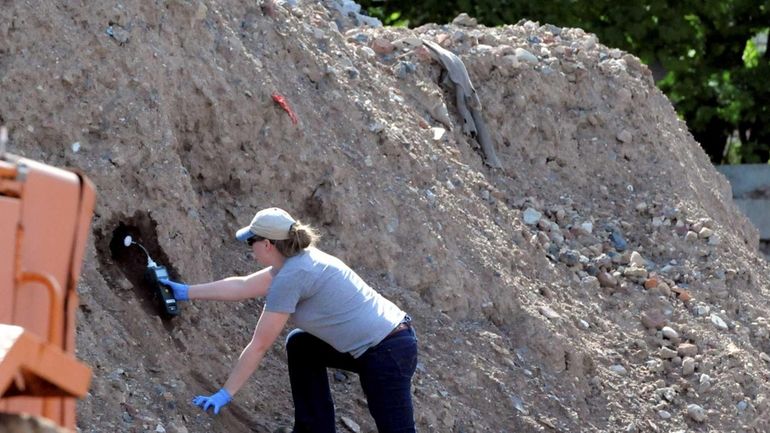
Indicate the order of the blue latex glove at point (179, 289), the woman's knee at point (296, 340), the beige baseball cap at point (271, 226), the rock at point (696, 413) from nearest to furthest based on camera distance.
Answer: the beige baseball cap at point (271, 226) → the woman's knee at point (296, 340) → the blue latex glove at point (179, 289) → the rock at point (696, 413)

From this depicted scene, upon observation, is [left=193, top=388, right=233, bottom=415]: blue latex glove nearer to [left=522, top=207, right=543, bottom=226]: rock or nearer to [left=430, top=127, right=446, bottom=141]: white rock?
[left=430, top=127, right=446, bottom=141]: white rock

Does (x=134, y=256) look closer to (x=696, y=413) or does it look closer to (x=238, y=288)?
(x=238, y=288)

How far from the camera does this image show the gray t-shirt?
20.8 ft

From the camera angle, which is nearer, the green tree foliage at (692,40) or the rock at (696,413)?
the rock at (696,413)

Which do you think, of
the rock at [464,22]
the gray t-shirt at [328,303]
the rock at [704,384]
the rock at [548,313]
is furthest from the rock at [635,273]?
the gray t-shirt at [328,303]

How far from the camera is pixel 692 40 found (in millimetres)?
18469

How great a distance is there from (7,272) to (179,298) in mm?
3116

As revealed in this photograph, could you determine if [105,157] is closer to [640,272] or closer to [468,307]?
[468,307]

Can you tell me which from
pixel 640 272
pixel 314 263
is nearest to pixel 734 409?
pixel 640 272

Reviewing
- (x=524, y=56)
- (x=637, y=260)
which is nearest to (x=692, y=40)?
(x=524, y=56)

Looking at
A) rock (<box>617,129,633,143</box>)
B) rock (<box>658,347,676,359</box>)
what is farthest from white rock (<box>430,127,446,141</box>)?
rock (<box>658,347,676,359</box>)

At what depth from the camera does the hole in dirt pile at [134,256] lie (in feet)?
23.0

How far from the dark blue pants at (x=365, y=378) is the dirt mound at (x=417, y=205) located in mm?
386

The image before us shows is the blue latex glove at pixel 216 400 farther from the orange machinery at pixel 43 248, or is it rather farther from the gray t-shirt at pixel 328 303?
the orange machinery at pixel 43 248
